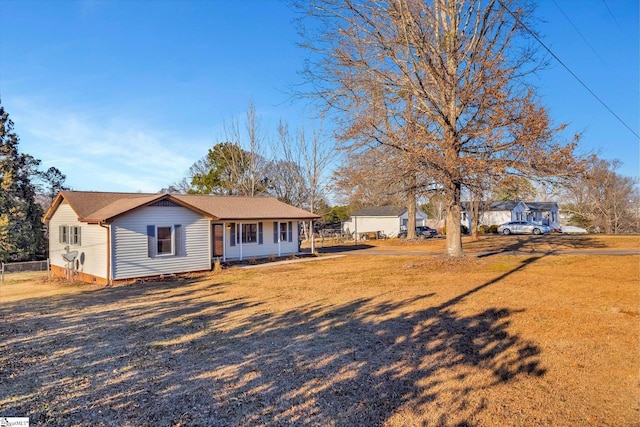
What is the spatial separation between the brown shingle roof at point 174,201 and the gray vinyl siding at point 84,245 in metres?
0.50

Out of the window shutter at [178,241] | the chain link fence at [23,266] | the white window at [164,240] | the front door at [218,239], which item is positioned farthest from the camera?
the chain link fence at [23,266]

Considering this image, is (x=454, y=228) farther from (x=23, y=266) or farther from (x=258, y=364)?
(x=23, y=266)

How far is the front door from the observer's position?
2045 centimetres

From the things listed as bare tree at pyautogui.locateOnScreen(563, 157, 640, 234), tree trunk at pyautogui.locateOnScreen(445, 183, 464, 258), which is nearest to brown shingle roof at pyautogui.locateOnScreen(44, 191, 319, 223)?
tree trunk at pyautogui.locateOnScreen(445, 183, 464, 258)

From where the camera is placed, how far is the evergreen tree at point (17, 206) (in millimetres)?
23519

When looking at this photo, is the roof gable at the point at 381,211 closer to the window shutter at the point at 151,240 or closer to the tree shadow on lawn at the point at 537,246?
the tree shadow on lawn at the point at 537,246

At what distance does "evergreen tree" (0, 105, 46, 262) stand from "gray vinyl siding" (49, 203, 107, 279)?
618 cm

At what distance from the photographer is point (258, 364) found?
19.0 ft

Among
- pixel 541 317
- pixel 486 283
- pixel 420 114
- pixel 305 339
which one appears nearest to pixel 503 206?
pixel 420 114

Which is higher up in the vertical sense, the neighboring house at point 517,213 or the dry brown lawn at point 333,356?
the neighboring house at point 517,213

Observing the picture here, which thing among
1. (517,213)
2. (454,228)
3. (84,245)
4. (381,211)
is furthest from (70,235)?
(517,213)

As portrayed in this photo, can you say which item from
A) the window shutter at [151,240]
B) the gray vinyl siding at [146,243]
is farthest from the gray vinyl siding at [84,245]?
the window shutter at [151,240]

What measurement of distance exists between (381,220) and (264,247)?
25.9 m

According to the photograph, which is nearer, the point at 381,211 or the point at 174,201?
the point at 174,201
